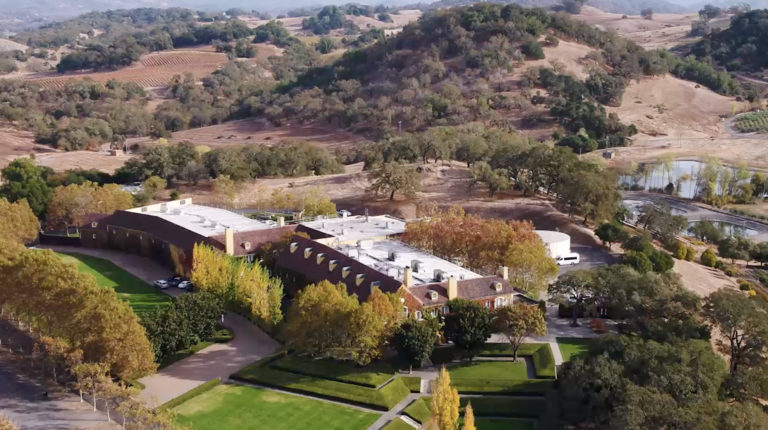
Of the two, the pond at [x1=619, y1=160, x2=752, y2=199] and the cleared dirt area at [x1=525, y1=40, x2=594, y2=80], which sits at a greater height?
the cleared dirt area at [x1=525, y1=40, x2=594, y2=80]

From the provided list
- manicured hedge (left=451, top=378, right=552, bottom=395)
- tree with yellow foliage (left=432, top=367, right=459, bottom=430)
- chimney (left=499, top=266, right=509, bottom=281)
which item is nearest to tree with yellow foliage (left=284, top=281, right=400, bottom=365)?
manicured hedge (left=451, top=378, right=552, bottom=395)

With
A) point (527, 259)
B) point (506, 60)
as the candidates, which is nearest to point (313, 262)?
point (527, 259)

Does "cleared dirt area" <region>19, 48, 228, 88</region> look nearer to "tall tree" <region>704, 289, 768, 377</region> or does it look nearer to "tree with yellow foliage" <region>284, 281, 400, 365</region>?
"tree with yellow foliage" <region>284, 281, 400, 365</region>

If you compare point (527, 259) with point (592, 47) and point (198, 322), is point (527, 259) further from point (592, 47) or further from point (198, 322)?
point (592, 47)

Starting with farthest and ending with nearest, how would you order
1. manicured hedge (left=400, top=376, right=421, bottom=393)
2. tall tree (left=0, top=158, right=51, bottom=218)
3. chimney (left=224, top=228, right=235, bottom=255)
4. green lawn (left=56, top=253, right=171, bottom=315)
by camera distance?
1. tall tree (left=0, top=158, right=51, bottom=218)
2. chimney (left=224, top=228, right=235, bottom=255)
3. green lawn (left=56, top=253, right=171, bottom=315)
4. manicured hedge (left=400, top=376, right=421, bottom=393)

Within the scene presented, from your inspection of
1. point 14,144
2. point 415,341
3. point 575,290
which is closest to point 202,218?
point 415,341

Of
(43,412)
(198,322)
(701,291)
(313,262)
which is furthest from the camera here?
(701,291)

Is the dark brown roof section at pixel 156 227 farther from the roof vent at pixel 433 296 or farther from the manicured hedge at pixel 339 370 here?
the roof vent at pixel 433 296
